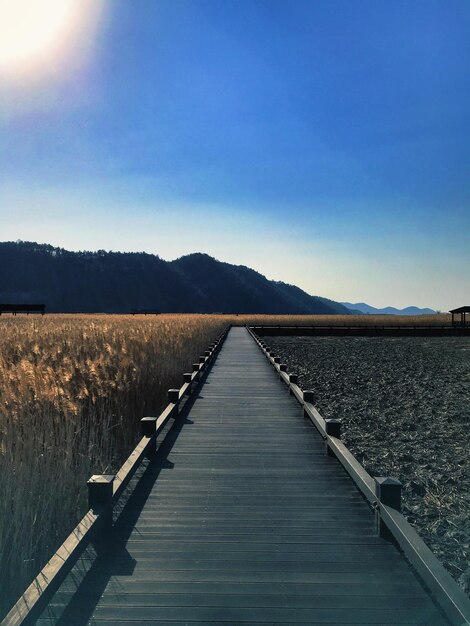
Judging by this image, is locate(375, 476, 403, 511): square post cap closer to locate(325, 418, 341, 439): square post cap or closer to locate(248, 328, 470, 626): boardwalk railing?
locate(248, 328, 470, 626): boardwalk railing

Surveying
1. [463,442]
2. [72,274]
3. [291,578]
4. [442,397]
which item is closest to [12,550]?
[291,578]

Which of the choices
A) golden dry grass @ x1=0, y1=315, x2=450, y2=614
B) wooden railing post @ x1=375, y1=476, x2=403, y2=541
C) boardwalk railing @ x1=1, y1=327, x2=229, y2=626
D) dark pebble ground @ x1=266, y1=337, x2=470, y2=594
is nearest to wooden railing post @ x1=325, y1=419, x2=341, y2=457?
dark pebble ground @ x1=266, y1=337, x2=470, y2=594

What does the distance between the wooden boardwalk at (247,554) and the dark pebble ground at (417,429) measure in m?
1.16

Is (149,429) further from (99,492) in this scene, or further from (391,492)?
(391,492)

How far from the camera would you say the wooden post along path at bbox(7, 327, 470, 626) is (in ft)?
8.89

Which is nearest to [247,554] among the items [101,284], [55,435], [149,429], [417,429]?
[149,429]

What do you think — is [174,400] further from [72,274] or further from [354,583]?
[72,274]

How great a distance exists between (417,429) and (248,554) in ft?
22.9

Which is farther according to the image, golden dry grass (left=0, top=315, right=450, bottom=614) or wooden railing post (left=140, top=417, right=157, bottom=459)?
wooden railing post (left=140, top=417, right=157, bottom=459)

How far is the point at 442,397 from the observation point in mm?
12805

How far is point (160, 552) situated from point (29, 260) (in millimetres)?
167964

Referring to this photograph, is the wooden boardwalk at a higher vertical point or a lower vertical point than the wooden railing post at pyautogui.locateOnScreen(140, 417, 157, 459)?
lower

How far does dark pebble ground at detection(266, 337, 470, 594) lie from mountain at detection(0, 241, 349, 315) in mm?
138621

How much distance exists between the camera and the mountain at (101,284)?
15000cm
